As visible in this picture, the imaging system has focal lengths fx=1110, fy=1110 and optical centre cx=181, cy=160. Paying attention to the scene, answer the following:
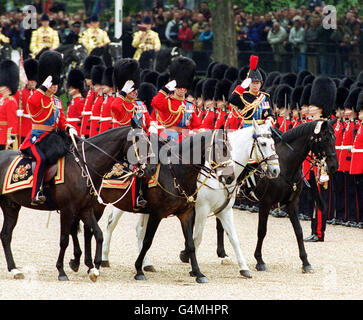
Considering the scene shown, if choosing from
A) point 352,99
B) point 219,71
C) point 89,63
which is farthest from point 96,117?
point 352,99

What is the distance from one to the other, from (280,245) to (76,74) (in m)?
5.53

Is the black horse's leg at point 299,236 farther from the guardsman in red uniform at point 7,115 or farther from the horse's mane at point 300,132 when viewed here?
the guardsman in red uniform at point 7,115

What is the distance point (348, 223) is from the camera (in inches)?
557

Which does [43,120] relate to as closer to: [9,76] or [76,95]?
[9,76]

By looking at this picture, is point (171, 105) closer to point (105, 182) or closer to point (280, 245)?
point (105, 182)

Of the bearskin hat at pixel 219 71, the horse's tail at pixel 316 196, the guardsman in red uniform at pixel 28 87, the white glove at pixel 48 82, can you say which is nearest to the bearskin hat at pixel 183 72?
the white glove at pixel 48 82

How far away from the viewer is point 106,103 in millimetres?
14703

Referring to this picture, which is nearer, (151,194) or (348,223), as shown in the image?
(151,194)

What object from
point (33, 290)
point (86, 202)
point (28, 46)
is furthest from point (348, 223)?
point (28, 46)

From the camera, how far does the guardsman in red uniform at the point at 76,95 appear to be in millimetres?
16672

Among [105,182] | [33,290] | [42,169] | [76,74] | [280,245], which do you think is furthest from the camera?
[76,74]

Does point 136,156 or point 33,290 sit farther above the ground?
point 136,156

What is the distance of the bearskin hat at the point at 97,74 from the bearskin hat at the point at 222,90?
1.93 meters

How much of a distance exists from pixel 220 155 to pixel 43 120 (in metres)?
1.68
